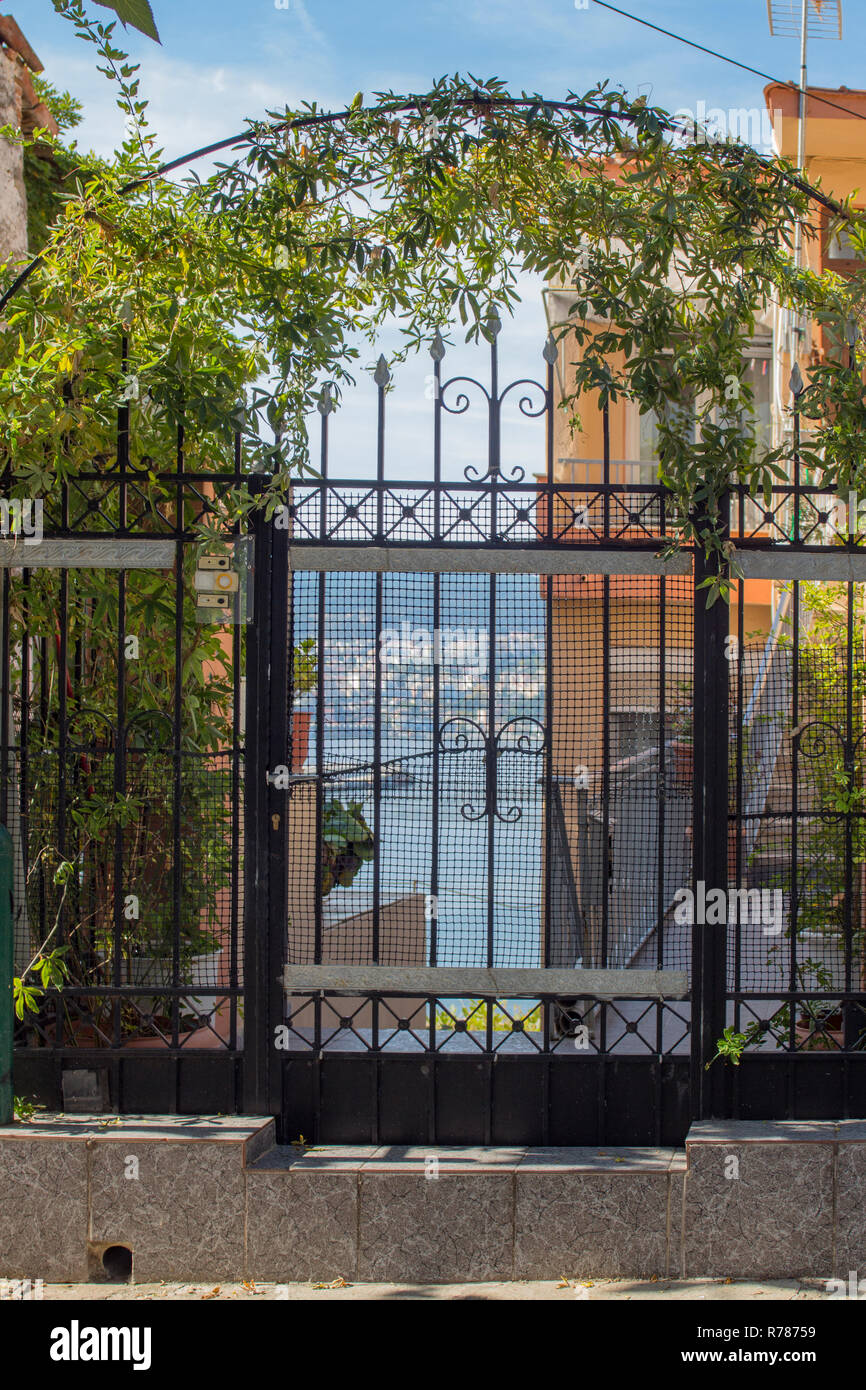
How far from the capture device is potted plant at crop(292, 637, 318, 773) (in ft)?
15.7

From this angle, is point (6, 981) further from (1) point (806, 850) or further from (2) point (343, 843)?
(1) point (806, 850)

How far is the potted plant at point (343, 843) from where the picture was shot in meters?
4.75

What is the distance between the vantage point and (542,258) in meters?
4.67

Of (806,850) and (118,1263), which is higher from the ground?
(806,850)

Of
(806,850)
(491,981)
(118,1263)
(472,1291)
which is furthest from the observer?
(806,850)

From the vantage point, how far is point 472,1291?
13.6 feet

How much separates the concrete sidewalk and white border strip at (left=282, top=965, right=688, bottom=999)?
38.3 inches

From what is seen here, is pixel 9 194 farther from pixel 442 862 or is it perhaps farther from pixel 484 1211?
pixel 484 1211

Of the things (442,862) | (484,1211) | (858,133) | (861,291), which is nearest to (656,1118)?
(484,1211)

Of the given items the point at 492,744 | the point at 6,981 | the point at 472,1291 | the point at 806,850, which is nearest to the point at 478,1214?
the point at 472,1291

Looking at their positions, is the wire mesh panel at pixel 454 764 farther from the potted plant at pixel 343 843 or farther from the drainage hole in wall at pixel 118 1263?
the drainage hole in wall at pixel 118 1263

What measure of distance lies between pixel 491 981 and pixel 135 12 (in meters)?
3.82

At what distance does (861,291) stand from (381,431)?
1886 mm

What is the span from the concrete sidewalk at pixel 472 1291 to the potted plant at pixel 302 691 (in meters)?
1.85
